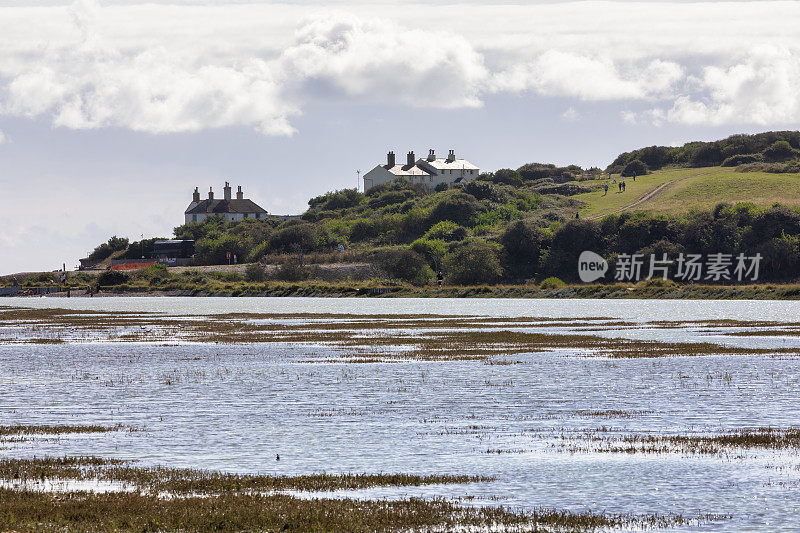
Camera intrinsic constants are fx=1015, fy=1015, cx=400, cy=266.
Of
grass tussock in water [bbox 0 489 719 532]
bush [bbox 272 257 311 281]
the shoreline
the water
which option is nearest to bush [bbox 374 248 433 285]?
the shoreline

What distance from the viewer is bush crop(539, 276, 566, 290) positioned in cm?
14718

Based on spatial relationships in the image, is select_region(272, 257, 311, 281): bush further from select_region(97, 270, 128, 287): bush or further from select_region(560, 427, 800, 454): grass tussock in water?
select_region(560, 427, 800, 454): grass tussock in water

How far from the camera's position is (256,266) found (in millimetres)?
184875

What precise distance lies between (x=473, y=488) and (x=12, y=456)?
10411mm

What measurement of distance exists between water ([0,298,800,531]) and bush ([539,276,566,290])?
323 feet

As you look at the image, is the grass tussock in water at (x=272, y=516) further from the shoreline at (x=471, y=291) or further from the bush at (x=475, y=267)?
the bush at (x=475, y=267)

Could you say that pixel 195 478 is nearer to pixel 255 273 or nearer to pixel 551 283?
pixel 551 283

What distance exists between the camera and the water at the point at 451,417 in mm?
19500

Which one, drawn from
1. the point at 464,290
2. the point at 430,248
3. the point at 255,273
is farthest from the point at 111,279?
the point at 464,290

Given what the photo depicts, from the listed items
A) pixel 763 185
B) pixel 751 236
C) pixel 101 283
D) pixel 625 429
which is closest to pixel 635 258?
pixel 751 236

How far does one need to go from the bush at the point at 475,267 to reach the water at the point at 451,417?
4148 inches

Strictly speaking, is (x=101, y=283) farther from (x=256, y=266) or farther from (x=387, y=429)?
(x=387, y=429)

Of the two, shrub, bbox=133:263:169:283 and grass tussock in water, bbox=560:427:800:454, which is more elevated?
shrub, bbox=133:263:169:283

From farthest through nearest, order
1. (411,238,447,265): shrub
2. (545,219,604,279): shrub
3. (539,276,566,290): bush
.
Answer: (411,238,447,265): shrub
(545,219,604,279): shrub
(539,276,566,290): bush
